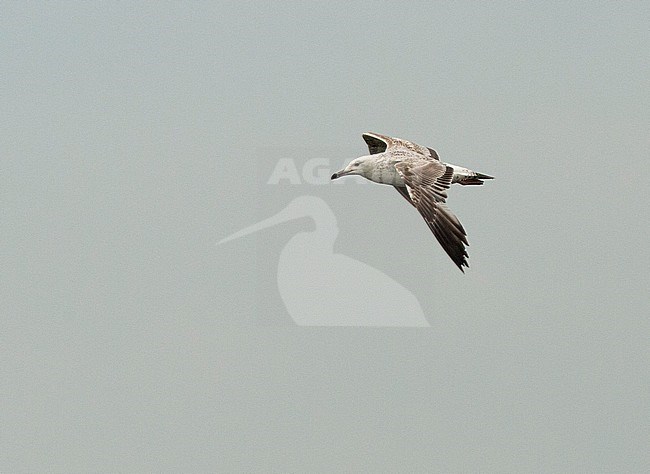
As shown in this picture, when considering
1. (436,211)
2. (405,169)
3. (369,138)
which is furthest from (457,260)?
(369,138)

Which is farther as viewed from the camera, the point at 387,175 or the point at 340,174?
the point at 340,174

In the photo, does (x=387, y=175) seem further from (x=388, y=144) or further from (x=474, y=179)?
(x=388, y=144)

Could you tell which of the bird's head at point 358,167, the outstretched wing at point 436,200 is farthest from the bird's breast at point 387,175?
the outstretched wing at point 436,200

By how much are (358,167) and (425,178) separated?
143 inches

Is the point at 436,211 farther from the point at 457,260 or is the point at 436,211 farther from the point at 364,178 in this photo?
the point at 364,178

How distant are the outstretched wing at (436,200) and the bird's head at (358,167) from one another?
55.6 inches

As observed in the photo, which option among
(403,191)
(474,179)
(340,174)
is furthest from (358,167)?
(474,179)

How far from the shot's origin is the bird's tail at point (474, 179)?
1610 inches

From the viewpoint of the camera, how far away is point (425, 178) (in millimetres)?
38500

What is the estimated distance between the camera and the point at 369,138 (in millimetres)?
47344

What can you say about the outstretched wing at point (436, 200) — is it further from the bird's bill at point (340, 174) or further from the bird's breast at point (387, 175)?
the bird's bill at point (340, 174)

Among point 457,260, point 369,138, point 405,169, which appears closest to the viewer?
point 457,260

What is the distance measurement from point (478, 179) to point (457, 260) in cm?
702

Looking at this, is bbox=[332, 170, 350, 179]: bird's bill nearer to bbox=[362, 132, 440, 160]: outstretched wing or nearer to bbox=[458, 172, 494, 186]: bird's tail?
bbox=[362, 132, 440, 160]: outstretched wing
